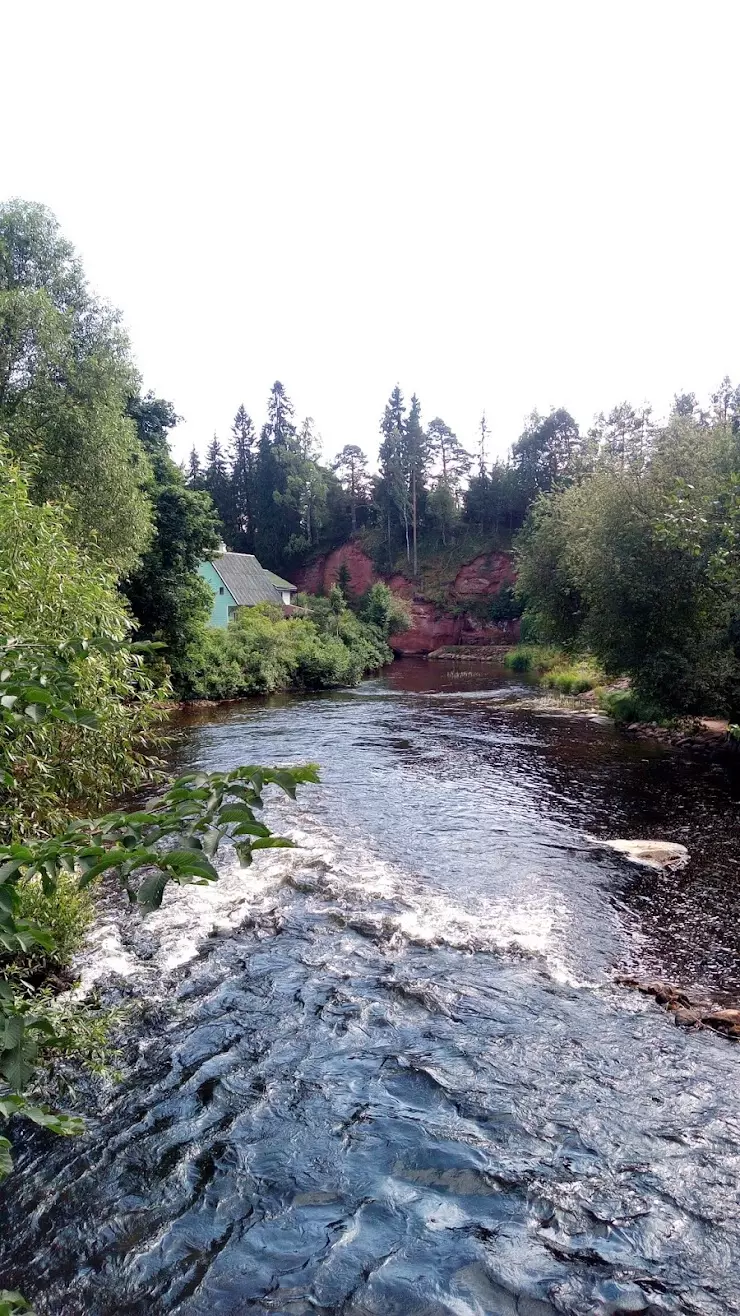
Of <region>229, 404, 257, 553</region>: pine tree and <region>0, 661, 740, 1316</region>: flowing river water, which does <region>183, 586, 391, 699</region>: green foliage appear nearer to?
<region>0, 661, 740, 1316</region>: flowing river water

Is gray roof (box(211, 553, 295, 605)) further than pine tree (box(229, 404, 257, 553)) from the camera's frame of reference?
No

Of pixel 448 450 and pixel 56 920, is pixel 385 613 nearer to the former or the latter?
pixel 448 450

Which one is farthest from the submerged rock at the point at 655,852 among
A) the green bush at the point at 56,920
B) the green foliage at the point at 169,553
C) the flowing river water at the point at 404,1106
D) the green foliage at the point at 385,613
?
the green foliage at the point at 385,613

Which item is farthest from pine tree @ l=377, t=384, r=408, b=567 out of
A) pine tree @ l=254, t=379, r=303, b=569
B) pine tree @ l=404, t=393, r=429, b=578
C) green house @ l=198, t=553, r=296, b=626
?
green house @ l=198, t=553, r=296, b=626

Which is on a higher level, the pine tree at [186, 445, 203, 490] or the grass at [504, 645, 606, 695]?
the pine tree at [186, 445, 203, 490]

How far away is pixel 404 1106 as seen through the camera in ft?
18.2

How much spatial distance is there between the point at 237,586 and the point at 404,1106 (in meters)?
49.9

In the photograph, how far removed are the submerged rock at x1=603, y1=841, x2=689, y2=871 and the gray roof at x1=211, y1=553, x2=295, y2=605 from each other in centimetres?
4200

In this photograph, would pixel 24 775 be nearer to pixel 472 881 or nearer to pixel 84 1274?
pixel 84 1274

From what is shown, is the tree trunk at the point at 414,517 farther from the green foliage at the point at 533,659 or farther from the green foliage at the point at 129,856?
the green foliage at the point at 129,856

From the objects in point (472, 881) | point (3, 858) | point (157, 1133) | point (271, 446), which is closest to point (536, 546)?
point (472, 881)

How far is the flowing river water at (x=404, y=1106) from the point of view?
409 cm

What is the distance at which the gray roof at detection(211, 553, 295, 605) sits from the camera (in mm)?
52781

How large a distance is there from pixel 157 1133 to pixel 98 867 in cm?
420
